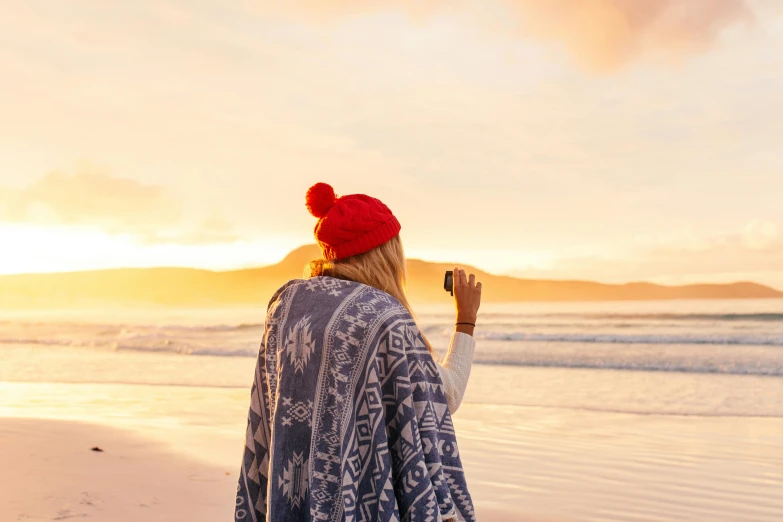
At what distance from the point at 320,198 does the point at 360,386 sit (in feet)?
2.05

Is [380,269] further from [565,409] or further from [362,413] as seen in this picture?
[565,409]

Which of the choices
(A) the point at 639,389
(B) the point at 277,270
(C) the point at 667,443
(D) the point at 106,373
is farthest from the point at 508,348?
(B) the point at 277,270

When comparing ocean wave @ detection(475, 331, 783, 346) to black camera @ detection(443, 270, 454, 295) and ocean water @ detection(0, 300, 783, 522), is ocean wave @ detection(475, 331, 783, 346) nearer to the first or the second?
ocean water @ detection(0, 300, 783, 522)

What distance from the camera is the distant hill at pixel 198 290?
53.9m

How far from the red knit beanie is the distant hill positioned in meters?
47.7

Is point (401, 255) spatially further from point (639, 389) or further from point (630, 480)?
point (639, 389)

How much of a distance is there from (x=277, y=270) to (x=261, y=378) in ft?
300

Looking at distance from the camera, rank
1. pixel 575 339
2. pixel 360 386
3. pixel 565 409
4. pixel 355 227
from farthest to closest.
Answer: pixel 575 339 → pixel 565 409 → pixel 355 227 → pixel 360 386

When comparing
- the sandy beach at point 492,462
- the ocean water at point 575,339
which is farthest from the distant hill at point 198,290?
the sandy beach at point 492,462

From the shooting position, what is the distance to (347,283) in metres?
2.06

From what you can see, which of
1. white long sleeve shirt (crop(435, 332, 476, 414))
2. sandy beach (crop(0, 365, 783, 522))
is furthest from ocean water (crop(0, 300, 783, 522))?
white long sleeve shirt (crop(435, 332, 476, 414))

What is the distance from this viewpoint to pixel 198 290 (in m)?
→ 62.9

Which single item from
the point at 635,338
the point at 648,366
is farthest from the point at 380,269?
the point at 635,338

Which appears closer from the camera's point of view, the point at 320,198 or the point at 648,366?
the point at 320,198
